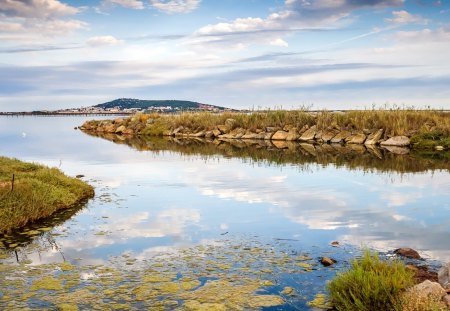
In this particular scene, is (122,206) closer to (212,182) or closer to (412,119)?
(212,182)

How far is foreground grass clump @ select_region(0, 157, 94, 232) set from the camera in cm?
1573

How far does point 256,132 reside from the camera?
176 feet

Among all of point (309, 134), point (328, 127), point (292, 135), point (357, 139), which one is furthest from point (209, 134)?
point (357, 139)

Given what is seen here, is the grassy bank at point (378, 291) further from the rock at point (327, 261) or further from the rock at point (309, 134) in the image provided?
the rock at point (309, 134)

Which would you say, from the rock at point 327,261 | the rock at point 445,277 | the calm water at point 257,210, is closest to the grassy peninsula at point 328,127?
the calm water at point 257,210

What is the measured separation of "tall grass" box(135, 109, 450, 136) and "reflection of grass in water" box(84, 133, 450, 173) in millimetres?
4973

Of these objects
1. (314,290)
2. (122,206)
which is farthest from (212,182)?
Answer: (314,290)

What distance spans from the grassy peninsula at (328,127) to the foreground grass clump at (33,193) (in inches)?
1165

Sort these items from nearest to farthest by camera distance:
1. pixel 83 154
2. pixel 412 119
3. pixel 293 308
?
pixel 293 308, pixel 83 154, pixel 412 119

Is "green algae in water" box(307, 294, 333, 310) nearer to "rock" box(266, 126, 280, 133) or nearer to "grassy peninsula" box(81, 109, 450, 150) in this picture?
"grassy peninsula" box(81, 109, 450, 150)

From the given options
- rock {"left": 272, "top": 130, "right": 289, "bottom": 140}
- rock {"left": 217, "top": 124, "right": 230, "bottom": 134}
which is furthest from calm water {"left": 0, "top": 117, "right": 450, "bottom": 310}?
rock {"left": 217, "top": 124, "right": 230, "bottom": 134}

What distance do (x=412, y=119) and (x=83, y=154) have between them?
27922 mm

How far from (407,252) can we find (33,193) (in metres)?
11.7

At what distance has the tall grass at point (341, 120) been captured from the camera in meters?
44.2
